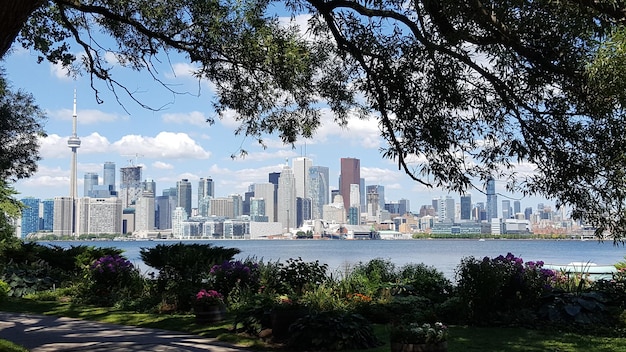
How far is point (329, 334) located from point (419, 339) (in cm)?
186

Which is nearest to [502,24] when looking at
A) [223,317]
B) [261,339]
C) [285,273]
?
[261,339]

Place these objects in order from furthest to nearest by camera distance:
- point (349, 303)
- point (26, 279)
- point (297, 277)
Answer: point (26, 279), point (297, 277), point (349, 303)

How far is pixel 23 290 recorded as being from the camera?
16203 millimetres

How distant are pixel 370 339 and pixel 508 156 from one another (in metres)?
3.26

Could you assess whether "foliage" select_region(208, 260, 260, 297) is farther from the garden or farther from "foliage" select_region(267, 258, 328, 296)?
"foliage" select_region(267, 258, 328, 296)

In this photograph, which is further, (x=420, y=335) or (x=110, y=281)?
(x=110, y=281)

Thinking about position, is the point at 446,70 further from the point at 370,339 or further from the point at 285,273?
the point at 285,273

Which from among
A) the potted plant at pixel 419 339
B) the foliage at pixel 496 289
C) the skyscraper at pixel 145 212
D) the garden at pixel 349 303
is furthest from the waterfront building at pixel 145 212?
the potted plant at pixel 419 339

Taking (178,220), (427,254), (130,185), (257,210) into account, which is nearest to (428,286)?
(427,254)

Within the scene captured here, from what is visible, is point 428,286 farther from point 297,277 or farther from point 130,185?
point 130,185

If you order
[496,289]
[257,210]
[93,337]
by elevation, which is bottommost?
[93,337]

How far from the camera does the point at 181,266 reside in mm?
14047

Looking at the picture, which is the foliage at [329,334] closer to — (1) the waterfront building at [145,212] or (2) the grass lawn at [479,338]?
(2) the grass lawn at [479,338]

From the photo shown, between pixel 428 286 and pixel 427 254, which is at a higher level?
pixel 428 286
